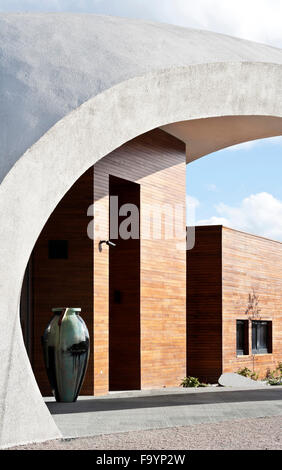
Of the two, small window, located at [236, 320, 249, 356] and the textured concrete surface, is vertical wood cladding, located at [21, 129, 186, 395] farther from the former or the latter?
small window, located at [236, 320, 249, 356]

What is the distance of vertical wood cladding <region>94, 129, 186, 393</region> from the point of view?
14.4 m

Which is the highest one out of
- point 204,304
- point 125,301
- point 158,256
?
point 158,256

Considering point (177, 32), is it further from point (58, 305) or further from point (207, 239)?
point (207, 239)

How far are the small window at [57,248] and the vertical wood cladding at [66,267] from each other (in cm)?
6

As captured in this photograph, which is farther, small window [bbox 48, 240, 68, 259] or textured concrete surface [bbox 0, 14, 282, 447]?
small window [bbox 48, 240, 68, 259]

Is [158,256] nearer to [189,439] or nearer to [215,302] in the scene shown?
[215,302]

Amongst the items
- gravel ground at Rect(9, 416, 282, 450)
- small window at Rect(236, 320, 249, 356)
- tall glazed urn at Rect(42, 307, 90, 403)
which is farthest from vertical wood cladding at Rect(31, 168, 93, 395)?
small window at Rect(236, 320, 249, 356)

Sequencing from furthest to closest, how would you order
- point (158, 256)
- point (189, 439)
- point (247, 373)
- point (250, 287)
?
point (250, 287)
point (247, 373)
point (158, 256)
point (189, 439)

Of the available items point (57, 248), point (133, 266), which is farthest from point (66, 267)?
point (133, 266)

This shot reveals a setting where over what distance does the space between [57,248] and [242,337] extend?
8911mm

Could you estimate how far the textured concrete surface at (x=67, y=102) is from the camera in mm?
7539

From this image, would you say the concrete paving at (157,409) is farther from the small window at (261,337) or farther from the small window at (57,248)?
the small window at (261,337)

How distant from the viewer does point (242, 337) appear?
20859 mm

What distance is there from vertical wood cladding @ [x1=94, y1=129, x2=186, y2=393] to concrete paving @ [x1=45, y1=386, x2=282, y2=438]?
64.3 inches
